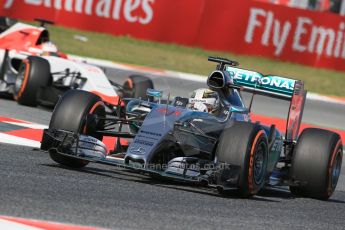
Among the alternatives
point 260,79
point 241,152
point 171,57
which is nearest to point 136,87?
point 260,79

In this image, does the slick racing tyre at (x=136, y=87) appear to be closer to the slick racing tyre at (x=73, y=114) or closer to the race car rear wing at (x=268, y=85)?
the race car rear wing at (x=268, y=85)

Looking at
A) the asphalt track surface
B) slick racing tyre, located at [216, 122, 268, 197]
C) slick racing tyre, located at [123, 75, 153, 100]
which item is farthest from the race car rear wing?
slick racing tyre, located at [123, 75, 153, 100]

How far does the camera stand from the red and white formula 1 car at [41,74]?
1343cm

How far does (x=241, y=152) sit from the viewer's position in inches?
311

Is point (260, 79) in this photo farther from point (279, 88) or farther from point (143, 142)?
point (143, 142)

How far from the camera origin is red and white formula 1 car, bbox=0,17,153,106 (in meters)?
13.4

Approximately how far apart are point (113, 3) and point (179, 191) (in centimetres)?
1399

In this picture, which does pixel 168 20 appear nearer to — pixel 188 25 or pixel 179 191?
pixel 188 25

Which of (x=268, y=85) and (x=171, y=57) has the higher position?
(x=268, y=85)

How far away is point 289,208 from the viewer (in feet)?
26.9

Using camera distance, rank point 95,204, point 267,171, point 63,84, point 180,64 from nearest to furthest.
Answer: point 95,204, point 267,171, point 63,84, point 180,64

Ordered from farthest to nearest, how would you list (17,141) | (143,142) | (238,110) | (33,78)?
1. (33,78)
2. (17,141)
3. (238,110)
4. (143,142)

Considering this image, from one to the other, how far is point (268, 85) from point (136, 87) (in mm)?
5371

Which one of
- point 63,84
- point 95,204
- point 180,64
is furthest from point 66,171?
point 180,64
